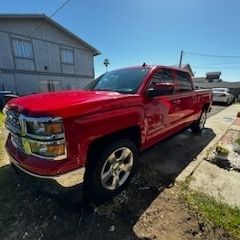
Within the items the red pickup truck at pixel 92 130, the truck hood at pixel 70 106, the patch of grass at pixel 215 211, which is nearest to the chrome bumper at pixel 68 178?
the red pickup truck at pixel 92 130

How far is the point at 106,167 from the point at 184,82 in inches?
123

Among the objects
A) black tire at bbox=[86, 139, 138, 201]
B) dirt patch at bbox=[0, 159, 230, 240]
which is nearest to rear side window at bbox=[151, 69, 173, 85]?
black tire at bbox=[86, 139, 138, 201]

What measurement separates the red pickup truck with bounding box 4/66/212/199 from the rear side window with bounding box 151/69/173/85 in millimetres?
14

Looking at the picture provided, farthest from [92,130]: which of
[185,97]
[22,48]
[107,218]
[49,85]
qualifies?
[49,85]

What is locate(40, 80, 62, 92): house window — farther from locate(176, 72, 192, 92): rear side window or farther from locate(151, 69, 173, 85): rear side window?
locate(151, 69, 173, 85): rear side window

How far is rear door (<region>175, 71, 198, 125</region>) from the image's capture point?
184 inches

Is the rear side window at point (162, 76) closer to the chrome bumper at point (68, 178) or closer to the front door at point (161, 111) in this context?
the front door at point (161, 111)

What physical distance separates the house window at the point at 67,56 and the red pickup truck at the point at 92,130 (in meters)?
17.9

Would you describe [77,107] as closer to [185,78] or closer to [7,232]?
[7,232]

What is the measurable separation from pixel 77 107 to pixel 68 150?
0.47 m

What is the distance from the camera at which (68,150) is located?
7.38 ft

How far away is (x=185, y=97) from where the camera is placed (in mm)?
4852

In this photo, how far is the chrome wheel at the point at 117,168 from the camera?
2916 millimetres

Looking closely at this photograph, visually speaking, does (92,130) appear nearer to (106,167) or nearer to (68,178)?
(68,178)
